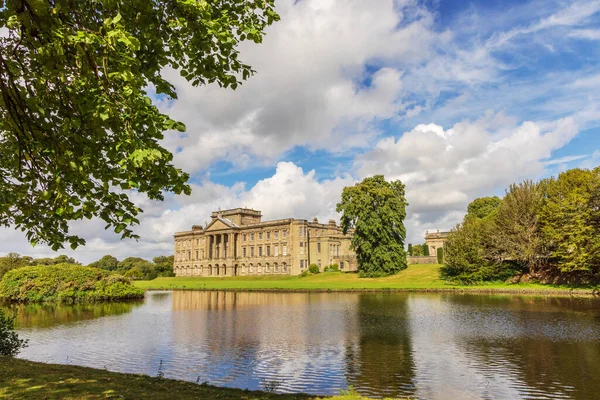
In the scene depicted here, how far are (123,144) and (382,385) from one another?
9.76 meters

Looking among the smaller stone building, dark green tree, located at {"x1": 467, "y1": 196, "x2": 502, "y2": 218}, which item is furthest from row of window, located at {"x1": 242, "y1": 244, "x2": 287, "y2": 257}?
dark green tree, located at {"x1": 467, "y1": 196, "x2": 502, "y2": 218}

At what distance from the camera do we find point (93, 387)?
342 inches

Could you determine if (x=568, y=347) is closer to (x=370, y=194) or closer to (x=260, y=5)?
(x=260, y=5)

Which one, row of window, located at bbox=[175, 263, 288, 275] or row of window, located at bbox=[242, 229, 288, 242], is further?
row of window, located at bbox=[175, 263, 288, 275]

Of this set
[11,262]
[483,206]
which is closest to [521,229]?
[483,206]

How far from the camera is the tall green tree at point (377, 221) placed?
5894 cm

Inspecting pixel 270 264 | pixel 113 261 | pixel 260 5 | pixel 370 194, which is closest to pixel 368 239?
pixel 370 194

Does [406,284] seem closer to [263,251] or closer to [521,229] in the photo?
[521,229]

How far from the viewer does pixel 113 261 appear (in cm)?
11275

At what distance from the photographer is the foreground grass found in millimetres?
8039

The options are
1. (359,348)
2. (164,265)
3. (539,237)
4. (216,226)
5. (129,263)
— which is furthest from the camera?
(129,263)

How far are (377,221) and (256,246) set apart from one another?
1384 inches

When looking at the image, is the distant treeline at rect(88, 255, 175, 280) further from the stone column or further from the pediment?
the pediment

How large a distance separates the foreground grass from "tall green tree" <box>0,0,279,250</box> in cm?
317
